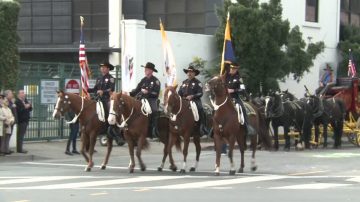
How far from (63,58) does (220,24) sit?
7.94m

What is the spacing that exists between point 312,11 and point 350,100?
7.67 m

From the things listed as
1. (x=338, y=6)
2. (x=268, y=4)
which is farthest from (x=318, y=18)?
(x=268, y=4)

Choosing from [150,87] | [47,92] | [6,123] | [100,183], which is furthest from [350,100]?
[100,183]

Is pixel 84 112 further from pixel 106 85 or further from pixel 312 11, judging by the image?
pixel 312 11

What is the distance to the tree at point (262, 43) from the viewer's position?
93.7 ft

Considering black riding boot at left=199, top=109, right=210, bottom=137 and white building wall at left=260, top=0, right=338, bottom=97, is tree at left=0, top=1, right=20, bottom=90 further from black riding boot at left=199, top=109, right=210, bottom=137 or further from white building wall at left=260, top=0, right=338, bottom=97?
white building wall at left=260, top=0, right=338, bottom=97

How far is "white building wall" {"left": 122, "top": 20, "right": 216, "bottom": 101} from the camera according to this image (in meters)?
27.0

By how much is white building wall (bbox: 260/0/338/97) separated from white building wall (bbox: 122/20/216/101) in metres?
5.01

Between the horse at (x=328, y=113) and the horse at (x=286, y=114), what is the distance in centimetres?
57

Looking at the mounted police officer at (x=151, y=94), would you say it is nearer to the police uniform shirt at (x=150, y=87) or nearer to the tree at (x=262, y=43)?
the police uniform shirt at (x=150, y=87)

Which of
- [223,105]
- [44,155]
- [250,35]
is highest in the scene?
[250,35]

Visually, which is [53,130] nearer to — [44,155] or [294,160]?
[44,155]

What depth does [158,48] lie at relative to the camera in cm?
2812

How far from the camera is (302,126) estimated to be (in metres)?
25.7
